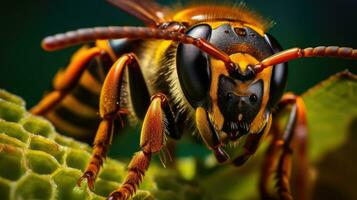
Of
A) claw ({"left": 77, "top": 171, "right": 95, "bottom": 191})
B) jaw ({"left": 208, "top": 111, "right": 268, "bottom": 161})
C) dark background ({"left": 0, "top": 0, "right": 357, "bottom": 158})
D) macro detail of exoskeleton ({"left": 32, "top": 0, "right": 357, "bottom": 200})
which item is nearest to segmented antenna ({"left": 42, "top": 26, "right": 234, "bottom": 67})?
macro detail of exoskeleton ({"left": 32, "top": 0, "right": 357, "bottom": 200})

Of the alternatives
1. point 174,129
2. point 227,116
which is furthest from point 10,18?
point 227,116

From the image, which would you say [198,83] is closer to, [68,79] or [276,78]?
[276,78]

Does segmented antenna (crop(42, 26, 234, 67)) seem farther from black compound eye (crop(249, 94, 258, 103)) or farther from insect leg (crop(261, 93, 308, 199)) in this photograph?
insect leg (crop(261, 93, 308, 199))

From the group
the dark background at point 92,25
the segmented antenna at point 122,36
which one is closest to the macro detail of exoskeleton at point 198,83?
the segmented antenna at point 122,36

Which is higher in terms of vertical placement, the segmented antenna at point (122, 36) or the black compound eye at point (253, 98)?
the segmented antenna at point (122, 36)

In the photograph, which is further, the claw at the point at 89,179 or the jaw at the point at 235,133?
the jaw at the point at 235,133

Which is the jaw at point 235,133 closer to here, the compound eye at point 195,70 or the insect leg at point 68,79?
the compound eye at point 195,70

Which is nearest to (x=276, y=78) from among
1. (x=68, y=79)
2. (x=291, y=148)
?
(x=291, y=148)
